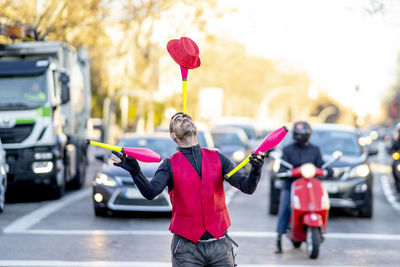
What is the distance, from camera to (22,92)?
50.3ft

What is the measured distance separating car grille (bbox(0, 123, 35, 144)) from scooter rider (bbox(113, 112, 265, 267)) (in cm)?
1065

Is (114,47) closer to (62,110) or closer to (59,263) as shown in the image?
(62,110)

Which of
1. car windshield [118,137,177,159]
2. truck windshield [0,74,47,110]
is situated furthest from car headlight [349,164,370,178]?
truck windshield [0,74,47,110]

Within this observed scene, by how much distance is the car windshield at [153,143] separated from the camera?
13.8m

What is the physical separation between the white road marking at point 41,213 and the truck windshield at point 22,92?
1961 millimetres

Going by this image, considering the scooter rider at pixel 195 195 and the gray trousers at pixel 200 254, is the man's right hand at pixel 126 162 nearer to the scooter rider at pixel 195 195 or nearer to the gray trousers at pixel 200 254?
the scooter rider at pixel 195 195

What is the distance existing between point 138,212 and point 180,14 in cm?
1563

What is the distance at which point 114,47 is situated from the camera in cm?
3200

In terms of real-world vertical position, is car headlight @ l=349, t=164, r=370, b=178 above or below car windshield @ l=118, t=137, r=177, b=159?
below

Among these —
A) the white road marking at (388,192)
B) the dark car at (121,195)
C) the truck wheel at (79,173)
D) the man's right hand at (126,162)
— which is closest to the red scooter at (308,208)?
the dark car at (121,195)

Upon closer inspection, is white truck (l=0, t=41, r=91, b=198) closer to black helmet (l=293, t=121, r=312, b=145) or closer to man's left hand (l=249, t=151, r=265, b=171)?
black helmet (l=293, t=121, r=312, b=145)

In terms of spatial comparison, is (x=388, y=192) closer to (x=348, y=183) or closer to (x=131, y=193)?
(x=348, y=183)

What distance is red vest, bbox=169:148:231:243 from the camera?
499 centimetres

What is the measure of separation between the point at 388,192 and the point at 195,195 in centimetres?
1519
